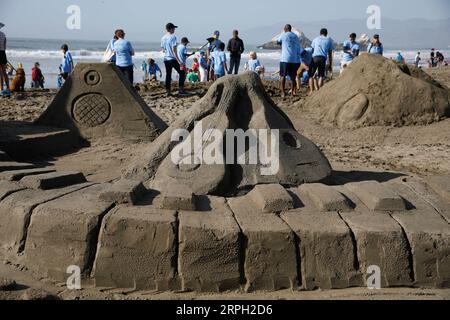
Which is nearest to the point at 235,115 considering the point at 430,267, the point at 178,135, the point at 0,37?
the point at 178,135

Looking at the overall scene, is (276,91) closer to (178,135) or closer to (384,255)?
(178,135)

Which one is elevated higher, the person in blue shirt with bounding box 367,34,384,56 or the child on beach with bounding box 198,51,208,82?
the person in blue shirt with bounding box 367,34,384,56

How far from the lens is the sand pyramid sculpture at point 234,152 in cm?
400

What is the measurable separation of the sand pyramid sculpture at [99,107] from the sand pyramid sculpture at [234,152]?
84.9 inches

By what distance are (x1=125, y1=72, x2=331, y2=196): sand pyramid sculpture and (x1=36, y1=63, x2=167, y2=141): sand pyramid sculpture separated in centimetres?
216

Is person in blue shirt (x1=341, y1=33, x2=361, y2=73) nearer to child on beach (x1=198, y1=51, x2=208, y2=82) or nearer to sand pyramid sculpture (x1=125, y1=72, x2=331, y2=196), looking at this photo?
child on beach (x1=198, y1=51, x2=208, y2=82)

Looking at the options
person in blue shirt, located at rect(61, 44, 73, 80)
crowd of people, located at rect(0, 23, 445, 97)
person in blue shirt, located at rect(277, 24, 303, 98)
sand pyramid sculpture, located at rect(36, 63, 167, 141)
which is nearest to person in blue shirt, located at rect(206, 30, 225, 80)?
crowd of people, located at rect(0, 23, 445, 97)

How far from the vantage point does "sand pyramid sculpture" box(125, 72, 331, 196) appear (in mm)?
4000

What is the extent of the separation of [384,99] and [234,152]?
4.74m

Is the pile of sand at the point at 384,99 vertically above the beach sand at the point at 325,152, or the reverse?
the pile of sand at the point at 384,99

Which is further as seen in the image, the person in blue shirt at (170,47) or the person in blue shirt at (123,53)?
the person in blue shirt at (170,47)

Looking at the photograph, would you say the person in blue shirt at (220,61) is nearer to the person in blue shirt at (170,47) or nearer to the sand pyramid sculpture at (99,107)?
the person in blue shirt at (170,47)

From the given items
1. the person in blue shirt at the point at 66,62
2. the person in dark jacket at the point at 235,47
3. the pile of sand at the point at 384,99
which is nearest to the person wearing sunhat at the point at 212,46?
the person in dark jacket at the point at 235,47

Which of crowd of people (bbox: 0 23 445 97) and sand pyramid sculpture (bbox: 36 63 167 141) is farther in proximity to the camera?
crowd of people (bbox: 0 23 445 97)
